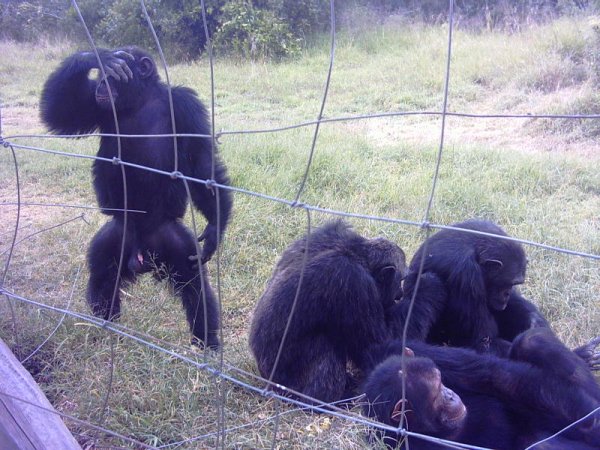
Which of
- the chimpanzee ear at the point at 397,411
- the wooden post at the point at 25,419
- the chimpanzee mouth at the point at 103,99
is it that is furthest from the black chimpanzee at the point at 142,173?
the chimpanzee ear at the point at 397,411

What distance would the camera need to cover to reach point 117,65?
370 cm

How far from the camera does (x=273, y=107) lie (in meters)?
10.3

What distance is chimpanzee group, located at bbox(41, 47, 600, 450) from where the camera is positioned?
3062 mm

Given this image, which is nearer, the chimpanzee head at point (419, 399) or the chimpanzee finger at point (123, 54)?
the chimpanzee head at point (419, 399)

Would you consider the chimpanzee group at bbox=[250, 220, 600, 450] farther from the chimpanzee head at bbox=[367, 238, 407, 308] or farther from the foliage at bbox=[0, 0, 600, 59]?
the foliage at bbox=[0, 0, 600, 59]

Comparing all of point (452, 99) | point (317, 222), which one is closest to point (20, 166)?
point (317, 222)

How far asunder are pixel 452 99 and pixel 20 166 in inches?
238

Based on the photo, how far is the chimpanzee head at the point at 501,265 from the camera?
3768 mm

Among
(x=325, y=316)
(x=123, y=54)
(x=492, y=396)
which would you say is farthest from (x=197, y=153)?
(x=492, y=396)

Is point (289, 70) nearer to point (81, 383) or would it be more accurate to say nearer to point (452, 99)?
point (452, 99)

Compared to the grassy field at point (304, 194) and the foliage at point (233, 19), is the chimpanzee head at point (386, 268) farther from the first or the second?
the foliage at point (233, 19)

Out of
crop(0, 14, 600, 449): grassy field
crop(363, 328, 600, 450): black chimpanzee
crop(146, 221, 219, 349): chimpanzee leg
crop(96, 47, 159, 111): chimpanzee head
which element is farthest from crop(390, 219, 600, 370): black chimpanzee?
crop(96, 47, 159, 111): chimpanzee head

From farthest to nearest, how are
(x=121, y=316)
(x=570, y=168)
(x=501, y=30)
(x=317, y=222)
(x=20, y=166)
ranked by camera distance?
(x=501, y=30) → (x=20, y=166) → (x=570, y=168) → (x=317, y=222) → (x=121, y=316)

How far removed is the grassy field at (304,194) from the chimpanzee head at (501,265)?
524 millimetres
